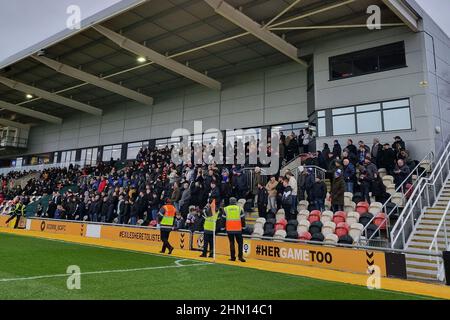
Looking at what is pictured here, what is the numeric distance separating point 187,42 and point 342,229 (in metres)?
13.7

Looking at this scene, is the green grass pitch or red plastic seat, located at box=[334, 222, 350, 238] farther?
red plastic seat, located at box=[334, 222, 350, 238]

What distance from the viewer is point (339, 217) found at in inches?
476

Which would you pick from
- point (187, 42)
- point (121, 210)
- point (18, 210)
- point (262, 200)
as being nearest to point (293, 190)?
point (262, 200)

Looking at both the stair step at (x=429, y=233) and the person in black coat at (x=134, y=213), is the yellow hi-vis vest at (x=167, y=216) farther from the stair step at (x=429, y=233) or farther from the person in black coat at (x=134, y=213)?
the stair step at (x=429, y=233)

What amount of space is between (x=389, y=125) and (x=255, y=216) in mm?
7903

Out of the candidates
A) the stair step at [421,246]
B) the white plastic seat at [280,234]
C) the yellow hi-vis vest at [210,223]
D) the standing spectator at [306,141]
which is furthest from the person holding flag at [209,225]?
the standing spectator at [306,141]

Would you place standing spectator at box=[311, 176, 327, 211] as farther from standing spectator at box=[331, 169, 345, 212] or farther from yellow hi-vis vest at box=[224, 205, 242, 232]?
yellow hi-vis vest at box=[224, 205, 242, 232]

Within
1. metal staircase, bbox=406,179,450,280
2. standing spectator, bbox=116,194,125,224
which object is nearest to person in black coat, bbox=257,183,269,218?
metal staircase, bbox=406,179,450,280

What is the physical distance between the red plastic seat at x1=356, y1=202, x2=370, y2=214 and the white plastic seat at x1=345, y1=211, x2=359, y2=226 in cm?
58

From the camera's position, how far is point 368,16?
17.2 meters

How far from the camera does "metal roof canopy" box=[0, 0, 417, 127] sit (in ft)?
55.7
